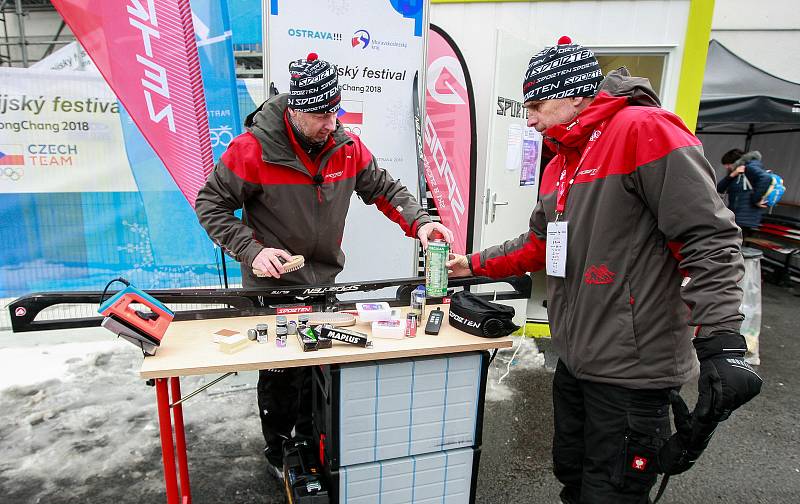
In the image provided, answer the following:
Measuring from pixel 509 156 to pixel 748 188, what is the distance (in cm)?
443

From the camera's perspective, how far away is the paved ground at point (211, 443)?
8.13 feet

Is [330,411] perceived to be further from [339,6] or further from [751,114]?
[751,114]

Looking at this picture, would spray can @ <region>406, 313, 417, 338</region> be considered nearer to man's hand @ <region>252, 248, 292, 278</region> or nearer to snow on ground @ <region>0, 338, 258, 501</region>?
man's hand @ <region>252, 248, 292, 278</region>

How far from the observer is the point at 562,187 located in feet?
5.70

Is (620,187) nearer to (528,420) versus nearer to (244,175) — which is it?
(244,175)

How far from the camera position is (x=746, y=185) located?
253 inches

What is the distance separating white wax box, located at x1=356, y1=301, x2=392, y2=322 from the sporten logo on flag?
3324 mm

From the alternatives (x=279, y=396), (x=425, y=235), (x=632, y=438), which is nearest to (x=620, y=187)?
(x=632, y=438)

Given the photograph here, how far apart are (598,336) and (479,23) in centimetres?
334

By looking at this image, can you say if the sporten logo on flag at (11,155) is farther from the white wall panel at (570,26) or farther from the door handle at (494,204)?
the door handle at (494,204)

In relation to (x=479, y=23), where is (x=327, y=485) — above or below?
below

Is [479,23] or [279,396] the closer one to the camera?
[279,396]

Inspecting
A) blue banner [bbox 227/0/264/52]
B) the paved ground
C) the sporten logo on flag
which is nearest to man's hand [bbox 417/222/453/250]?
the paved ground

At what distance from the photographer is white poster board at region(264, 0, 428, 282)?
3150 millimetres
